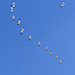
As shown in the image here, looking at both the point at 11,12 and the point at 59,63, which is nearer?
the point at 11,12

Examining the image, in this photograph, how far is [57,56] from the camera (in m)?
92.2

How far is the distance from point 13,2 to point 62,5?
12877 millimetres

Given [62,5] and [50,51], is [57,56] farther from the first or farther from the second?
[62,5]

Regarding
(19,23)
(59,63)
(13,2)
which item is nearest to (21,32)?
(19,23)

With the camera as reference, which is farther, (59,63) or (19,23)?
(59,63)

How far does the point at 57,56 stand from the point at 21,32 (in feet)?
38.9

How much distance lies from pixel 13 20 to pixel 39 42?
340 inches

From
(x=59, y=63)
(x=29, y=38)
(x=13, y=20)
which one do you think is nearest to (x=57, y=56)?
(x=59, y=63)

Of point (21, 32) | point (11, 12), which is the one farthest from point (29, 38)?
point (11, 12)

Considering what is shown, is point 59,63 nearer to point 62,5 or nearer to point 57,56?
point 57,56

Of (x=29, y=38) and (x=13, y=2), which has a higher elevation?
(x=13, y=2)

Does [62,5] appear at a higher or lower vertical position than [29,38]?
higher

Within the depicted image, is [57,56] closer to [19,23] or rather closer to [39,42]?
[39,42]

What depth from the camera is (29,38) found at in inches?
3467
